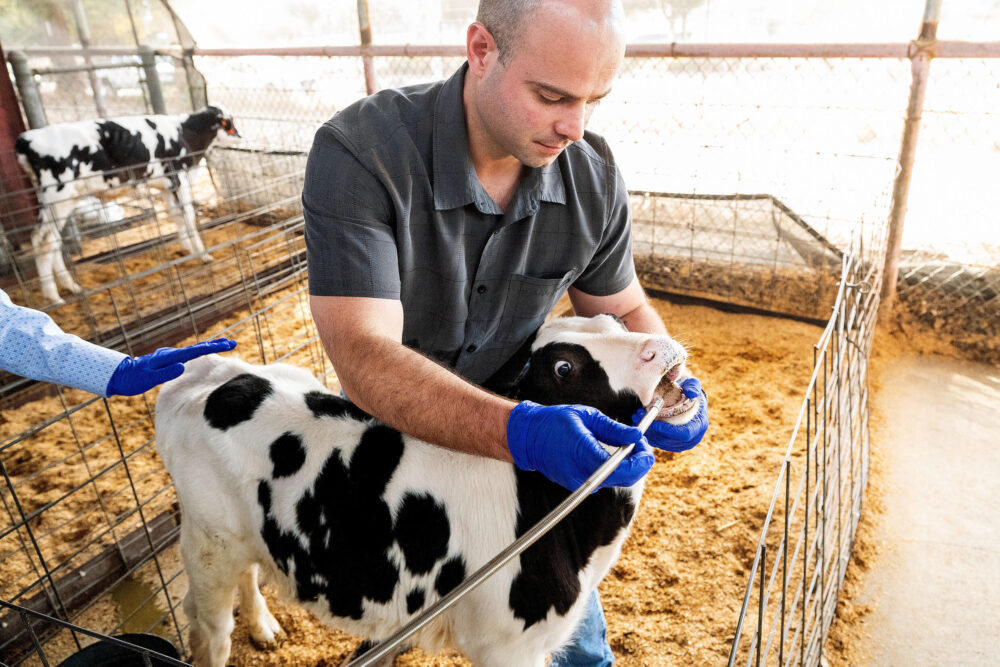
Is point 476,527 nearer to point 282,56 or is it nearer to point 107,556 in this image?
point 107,556

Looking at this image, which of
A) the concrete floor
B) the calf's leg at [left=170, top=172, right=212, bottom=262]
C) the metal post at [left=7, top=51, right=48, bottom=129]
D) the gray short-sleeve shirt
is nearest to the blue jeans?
the gray short-sleeve shirt

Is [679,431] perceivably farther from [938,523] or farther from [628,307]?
[938,523]

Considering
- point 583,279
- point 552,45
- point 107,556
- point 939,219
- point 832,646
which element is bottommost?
point 832,646

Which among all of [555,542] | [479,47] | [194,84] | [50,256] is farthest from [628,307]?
[194,84]

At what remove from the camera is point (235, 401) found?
6.26 ft

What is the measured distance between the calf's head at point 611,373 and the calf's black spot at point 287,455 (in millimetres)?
616

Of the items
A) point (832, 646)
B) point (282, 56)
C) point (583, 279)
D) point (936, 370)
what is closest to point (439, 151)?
point (583, 279)

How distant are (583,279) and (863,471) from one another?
1836 mm

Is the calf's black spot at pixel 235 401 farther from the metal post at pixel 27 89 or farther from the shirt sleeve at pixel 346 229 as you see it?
the metal post at pixel 27 89

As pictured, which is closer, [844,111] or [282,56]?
[844,111]

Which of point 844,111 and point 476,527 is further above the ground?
point 844,111

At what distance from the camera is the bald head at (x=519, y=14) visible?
1.42 m

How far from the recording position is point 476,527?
66.5 inches

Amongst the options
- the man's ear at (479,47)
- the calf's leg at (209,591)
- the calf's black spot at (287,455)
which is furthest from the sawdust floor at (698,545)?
the man's ear at (479,47)
